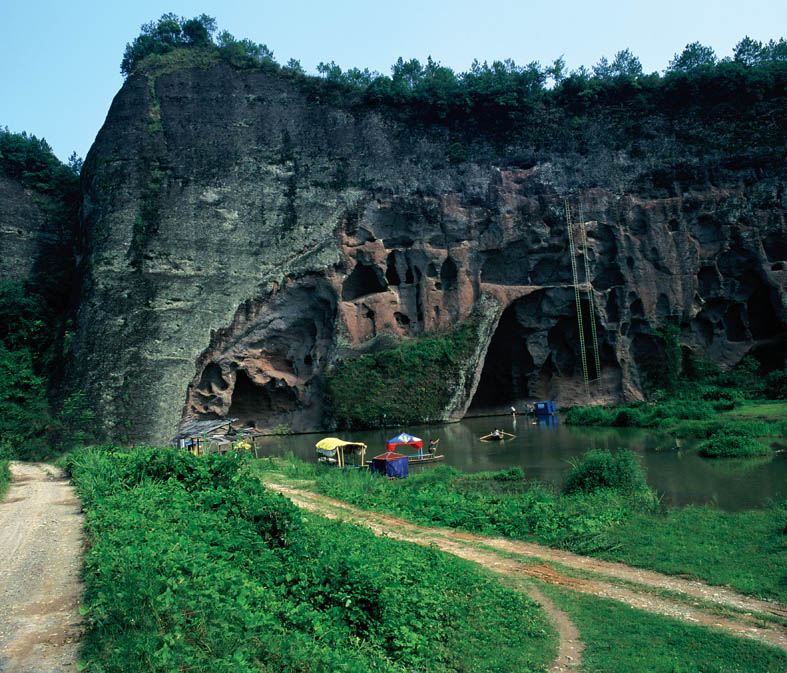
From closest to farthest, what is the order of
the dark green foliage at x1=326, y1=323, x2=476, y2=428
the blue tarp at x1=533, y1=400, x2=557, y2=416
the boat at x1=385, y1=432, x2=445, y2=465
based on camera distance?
1. the boat at x1=385, y1=432, x2=445, y2=465
2. the dark green foliage at x1=326, y1=323, x2=476, y2=428
3. the blue tarp at x1=533, y1=400, x2=557, y2=416

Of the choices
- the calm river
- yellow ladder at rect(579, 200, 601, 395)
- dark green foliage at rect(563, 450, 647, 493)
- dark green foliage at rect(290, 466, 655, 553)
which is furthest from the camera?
yellow ladder at rect(579, 200, 601, 395)

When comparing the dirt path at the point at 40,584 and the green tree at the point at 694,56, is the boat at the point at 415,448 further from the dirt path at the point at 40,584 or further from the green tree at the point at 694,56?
the green tree at the point at 694,56

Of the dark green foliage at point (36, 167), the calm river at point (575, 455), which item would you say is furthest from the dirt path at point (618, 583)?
the dark green foliage at point (36, 167)

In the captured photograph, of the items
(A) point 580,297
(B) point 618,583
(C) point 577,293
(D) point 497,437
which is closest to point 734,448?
(D) point 497,437

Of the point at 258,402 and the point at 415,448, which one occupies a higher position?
the point at 258,402

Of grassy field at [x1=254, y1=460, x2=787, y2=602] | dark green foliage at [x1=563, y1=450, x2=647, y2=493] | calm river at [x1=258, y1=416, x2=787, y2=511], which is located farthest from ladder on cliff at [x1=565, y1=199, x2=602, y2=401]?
dark green foliage at [x1=563, y1=450, x2=647, y2=493]

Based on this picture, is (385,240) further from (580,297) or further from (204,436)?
(204,436)

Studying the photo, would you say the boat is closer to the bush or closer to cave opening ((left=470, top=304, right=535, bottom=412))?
the bush

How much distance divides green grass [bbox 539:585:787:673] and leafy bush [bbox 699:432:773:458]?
1314 cm

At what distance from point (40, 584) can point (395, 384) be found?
25013mm

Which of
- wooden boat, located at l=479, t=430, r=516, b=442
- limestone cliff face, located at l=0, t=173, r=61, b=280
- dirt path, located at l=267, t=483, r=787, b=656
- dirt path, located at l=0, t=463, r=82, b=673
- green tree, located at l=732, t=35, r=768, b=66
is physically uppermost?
green tree, located at l=732, t=35, r=768, b=66

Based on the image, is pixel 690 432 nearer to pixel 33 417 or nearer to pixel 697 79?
pixel 697 79

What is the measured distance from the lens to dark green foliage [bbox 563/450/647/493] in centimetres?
1385

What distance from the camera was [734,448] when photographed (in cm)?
1898
